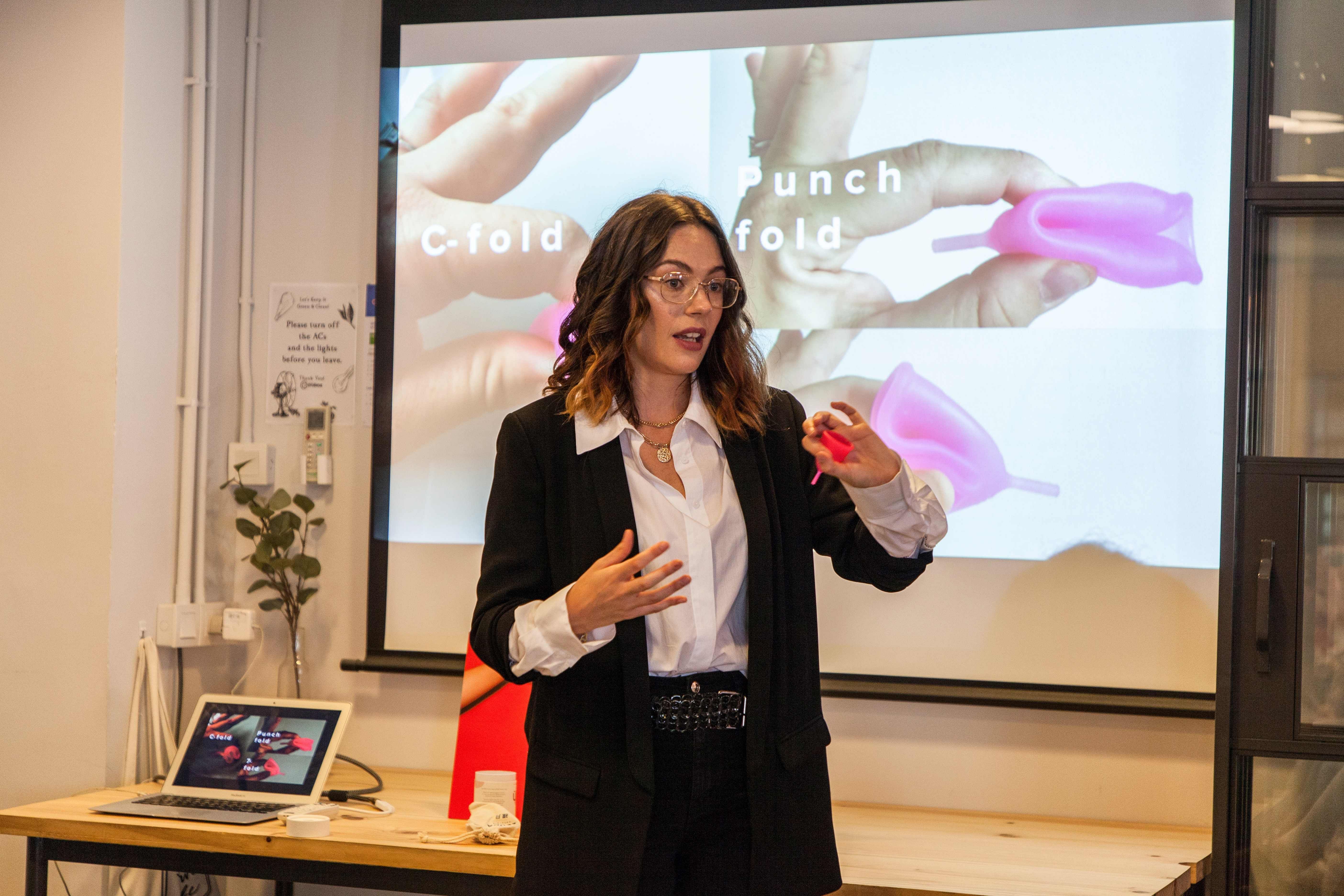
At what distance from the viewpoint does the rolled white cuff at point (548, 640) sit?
1.37 metres

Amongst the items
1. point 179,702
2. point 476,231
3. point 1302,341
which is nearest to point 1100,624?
point 1302,341

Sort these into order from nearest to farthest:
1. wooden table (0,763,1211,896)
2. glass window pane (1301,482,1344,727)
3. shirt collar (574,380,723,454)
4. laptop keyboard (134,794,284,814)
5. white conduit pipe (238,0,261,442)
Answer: shirt collar (574,380,723,454) → wooden table (0,763,1211,896) → glass window pane (1301,482,1344,727) → laptop keyboard (134,794,284,814) → white conduit pipe (238,0,261,442)

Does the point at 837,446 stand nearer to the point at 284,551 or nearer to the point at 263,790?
the point at 263,790

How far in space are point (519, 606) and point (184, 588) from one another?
185cm

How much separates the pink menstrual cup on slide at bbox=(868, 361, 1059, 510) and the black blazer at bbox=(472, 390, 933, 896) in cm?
119

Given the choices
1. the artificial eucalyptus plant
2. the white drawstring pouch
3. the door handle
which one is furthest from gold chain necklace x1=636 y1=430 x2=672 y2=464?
the artificial eucalyptus plant

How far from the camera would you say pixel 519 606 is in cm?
146

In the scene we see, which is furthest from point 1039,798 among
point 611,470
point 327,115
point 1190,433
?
point 327,115

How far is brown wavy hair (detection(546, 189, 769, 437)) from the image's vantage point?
5.23ft

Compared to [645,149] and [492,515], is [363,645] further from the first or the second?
[492,515]

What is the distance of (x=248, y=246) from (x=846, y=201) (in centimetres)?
161

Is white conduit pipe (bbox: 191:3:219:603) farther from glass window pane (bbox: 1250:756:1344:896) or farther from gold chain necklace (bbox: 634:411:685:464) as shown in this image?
glass window pane (bbox: 1250:756:1344:896)

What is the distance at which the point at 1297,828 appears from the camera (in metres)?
2.31

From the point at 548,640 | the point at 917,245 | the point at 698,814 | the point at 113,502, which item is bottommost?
the point at 698,814
